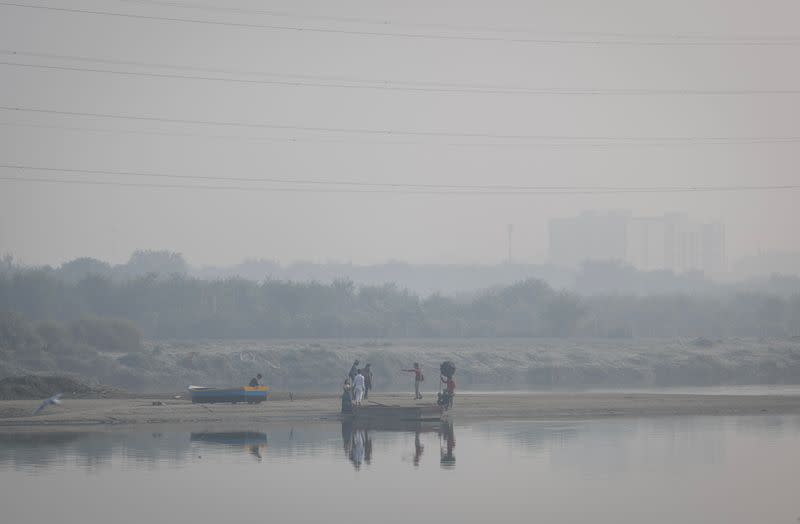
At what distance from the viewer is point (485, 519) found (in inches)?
1147

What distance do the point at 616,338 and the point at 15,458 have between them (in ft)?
246

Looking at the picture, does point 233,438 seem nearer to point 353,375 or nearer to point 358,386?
point 353,375

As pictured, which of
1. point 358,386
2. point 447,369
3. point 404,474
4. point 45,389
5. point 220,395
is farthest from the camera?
point 45,389

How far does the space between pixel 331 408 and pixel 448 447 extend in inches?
397

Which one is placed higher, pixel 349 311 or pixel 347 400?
pixel 349 311

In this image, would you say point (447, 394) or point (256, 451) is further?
point (447, 394)

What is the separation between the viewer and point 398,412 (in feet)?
154

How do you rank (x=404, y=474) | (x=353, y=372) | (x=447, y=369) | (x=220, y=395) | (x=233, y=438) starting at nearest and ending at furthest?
(x=404, y=474) → (x=233, y=438) → (x=447, y=369) → (x=353, y=372) → (x=220, y=395)

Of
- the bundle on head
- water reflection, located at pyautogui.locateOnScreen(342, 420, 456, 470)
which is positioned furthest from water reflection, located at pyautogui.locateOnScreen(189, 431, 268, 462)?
the bundle on head

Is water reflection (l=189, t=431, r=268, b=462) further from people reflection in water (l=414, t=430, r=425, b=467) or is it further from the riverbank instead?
people reflection in water (l=414, t=430, r=425, b=467)

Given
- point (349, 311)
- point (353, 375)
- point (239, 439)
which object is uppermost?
point (349, 311)

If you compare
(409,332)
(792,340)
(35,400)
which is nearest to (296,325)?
(409,332)

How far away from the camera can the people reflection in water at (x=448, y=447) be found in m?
37.2

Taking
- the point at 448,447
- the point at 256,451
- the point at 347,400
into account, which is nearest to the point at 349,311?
the point at 347,400
